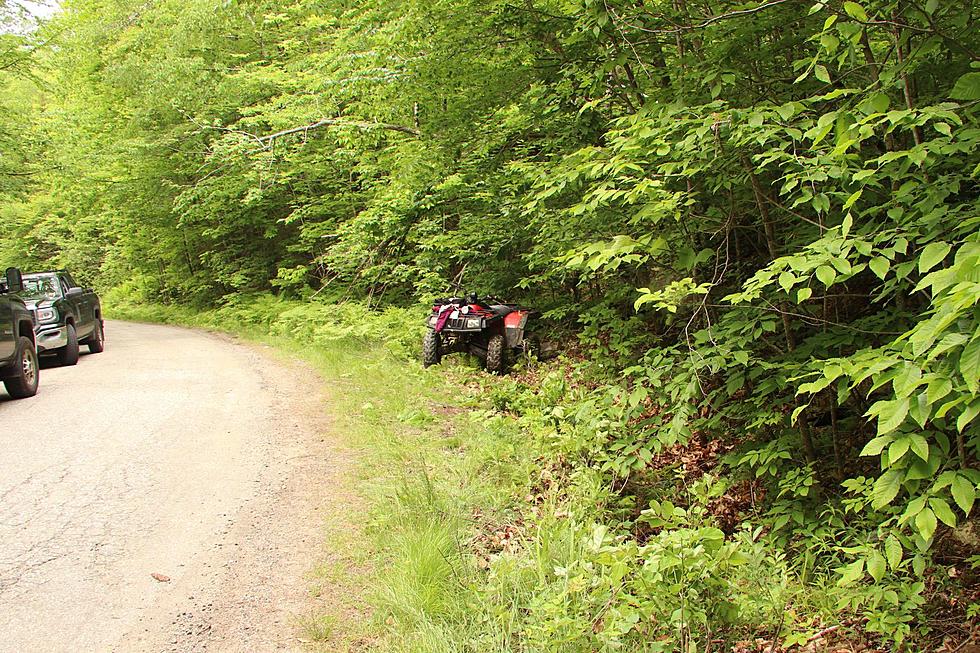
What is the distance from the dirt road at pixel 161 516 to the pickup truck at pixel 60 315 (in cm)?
255

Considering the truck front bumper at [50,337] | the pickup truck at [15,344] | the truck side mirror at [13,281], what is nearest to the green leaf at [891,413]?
the pickup truck at [15,344]

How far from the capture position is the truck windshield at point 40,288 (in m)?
11.6

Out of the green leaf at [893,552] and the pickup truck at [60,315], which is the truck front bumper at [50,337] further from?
the green leaf at [893,552]

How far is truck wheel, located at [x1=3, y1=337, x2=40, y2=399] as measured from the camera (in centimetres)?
820

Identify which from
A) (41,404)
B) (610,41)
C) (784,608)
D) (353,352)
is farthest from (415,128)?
(784,608)

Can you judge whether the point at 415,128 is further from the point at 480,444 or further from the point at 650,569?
the point at 650,569

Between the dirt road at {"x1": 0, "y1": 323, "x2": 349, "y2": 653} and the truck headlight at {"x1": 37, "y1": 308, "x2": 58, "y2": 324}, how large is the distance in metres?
2.67

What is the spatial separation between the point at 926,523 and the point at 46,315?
13.1 metres

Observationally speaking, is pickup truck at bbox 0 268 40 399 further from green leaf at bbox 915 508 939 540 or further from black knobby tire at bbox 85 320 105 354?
green leaf at bbox 915 508 939 540

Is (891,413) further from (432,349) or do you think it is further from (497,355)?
(432,349)

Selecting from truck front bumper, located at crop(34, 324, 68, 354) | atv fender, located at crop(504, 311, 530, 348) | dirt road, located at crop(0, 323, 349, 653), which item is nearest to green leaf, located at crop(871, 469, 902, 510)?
dirt road, located at crop(0, 323, 349, 653)

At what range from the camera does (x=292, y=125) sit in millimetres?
15812

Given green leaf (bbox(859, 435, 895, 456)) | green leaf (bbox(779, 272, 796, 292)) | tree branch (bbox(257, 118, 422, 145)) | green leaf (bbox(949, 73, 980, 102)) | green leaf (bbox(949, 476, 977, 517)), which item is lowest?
green leaf (bbox(949, 476, 977, 517))

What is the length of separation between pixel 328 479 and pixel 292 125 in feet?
41.3
